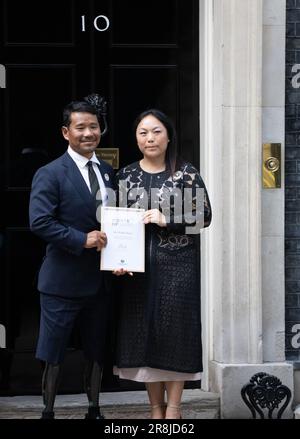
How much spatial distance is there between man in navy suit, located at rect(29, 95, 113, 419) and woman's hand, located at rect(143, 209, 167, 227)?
0.26 meters

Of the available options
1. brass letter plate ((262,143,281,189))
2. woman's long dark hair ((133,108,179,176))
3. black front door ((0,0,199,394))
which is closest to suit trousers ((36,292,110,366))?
woman's long dark hair ((133,108,179,176))

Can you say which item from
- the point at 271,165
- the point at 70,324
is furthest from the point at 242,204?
the point at 70,324

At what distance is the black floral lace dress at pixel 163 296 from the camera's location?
6.23 meters

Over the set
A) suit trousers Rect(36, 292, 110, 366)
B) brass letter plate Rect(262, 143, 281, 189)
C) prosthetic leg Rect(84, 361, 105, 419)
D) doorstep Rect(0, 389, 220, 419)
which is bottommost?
doorstep Rect(0, 389, 220, 419)

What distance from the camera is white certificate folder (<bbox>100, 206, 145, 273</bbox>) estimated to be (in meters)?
6.12

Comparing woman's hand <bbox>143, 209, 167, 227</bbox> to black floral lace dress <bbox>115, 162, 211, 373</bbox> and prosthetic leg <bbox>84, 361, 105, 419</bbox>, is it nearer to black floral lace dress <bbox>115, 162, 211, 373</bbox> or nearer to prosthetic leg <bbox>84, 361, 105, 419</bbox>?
black floral lace dress <bbox>115, 162, 211, 373</bbox>

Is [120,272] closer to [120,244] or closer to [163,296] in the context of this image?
[120,244]

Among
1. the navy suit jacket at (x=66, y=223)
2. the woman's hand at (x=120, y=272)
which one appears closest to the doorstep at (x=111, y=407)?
the navy suit jacket at (x=66, y=223)

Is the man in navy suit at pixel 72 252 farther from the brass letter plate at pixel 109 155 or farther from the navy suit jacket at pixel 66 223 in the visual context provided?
the brass letter plate at pixel 109 155

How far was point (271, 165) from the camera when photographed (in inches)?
283

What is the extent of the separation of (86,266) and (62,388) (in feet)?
5.00

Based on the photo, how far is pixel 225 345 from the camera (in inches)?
284
